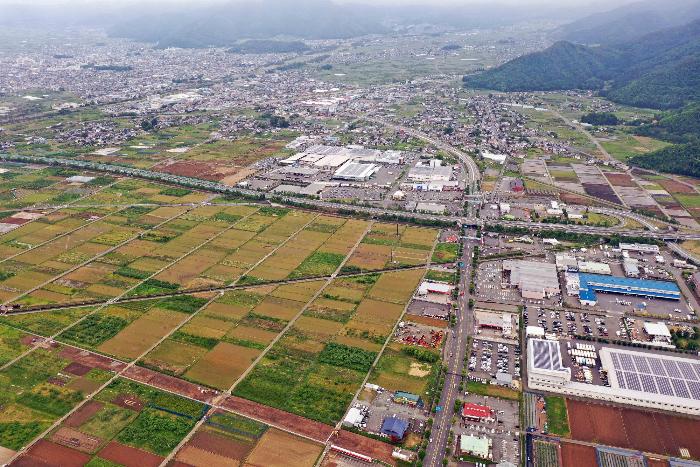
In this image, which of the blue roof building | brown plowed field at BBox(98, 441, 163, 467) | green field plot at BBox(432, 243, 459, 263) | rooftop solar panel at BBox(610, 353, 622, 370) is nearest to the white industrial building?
green field plot at BBox(432, 243, 459, 263)

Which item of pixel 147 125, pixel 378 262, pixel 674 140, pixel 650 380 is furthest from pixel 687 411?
pixel 147 125

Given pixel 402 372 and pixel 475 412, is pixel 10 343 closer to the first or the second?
pixel 402 372

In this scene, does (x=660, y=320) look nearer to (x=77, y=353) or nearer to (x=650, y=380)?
(x=650, y=380)

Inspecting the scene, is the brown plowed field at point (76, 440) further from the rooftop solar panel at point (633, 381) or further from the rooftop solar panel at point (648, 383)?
the rooftop solar panel at point (648, 383)

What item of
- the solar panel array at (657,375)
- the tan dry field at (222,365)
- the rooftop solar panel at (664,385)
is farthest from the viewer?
the tan dry field at (222,365)

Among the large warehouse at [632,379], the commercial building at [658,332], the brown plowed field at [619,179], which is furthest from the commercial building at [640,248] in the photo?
the brown plowed field at [619,179]

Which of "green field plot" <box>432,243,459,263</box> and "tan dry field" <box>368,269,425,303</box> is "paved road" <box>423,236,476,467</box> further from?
"tan dry field" <box>368,269,425,303</box>
